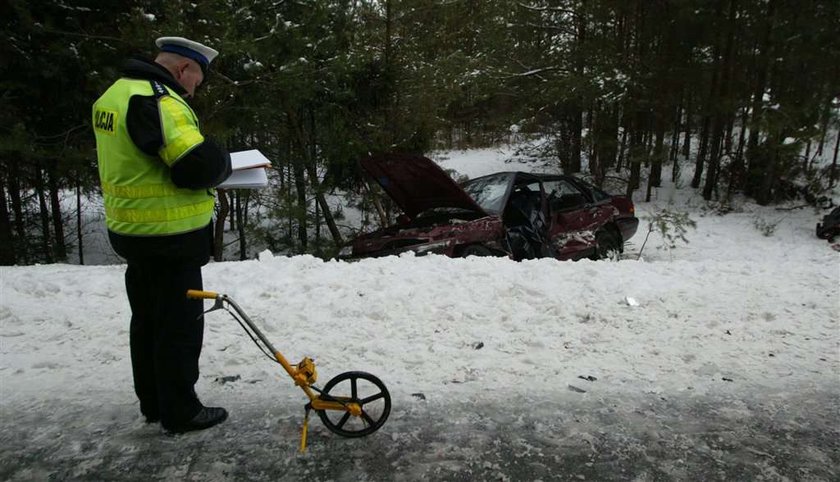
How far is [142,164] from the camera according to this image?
7.23ft

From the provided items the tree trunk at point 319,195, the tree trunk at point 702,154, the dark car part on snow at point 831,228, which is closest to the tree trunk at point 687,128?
the tree trunk at point 702,154

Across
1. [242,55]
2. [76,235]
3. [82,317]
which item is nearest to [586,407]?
[82,317]

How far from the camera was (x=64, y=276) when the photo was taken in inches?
196

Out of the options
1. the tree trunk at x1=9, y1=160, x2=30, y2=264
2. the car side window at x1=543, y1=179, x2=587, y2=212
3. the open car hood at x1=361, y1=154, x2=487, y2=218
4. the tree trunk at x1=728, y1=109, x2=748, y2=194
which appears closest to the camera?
the open car hood at x1=361, y1=154, x2=487, y2=218

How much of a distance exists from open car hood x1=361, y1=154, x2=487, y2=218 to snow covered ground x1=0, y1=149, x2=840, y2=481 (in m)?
1.19

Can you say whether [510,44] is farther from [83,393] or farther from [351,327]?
[83,393]

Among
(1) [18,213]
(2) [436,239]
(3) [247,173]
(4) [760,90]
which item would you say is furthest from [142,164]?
(4) [760,90]

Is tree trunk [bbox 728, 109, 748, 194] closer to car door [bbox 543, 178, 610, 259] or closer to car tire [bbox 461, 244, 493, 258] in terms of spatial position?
car door [bbox 543, 178, 610, 259]

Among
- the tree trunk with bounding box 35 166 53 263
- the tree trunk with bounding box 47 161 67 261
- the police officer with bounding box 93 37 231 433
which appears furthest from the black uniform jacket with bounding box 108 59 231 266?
the tree trunk with bounding box 47 161 67 261

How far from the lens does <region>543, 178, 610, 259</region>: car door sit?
7598mm

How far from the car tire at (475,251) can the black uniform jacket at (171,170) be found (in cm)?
434

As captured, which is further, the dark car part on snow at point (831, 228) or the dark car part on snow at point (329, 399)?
the dark car part on snow at point (831, 228)

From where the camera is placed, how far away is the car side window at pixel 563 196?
7.92 meters

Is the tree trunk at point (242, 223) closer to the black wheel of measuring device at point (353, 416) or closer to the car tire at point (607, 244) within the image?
the car tire at point (607, 244)
